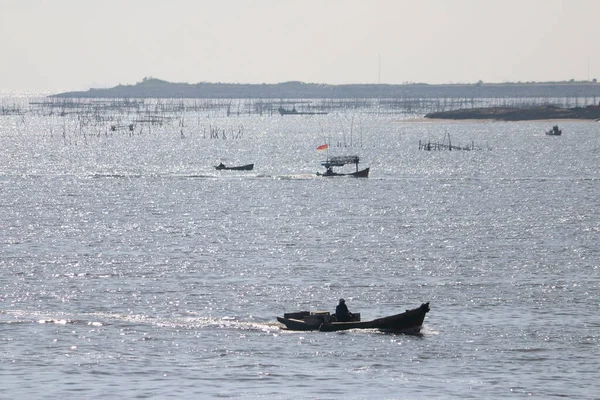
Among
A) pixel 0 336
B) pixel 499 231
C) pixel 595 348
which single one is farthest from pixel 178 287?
pixel 499 231

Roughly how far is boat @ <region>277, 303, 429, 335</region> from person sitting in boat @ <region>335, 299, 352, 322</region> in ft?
0.66

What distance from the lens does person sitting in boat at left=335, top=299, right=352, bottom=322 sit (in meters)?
53.1

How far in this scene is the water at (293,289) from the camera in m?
45.6

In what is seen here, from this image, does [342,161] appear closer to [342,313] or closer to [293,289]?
[293,289]

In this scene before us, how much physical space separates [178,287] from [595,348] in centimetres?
2338

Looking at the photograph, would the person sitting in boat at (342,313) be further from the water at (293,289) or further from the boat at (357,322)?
the water at (293,289)

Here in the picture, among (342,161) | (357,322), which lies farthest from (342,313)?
(342,161)

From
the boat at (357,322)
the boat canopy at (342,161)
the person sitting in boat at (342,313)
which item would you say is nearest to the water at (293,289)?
the boat at (357,322)

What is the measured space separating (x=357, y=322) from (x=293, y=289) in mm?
10942

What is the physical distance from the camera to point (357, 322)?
53000 mm

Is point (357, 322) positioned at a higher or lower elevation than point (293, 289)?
higher

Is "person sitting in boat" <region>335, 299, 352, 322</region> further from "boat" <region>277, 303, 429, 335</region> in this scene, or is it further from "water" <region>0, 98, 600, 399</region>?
"water" <region>0, 98, 600, 399</region>

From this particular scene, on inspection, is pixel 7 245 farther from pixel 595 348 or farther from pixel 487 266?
pixel 595 348

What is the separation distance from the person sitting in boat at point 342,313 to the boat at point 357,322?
20 cm
